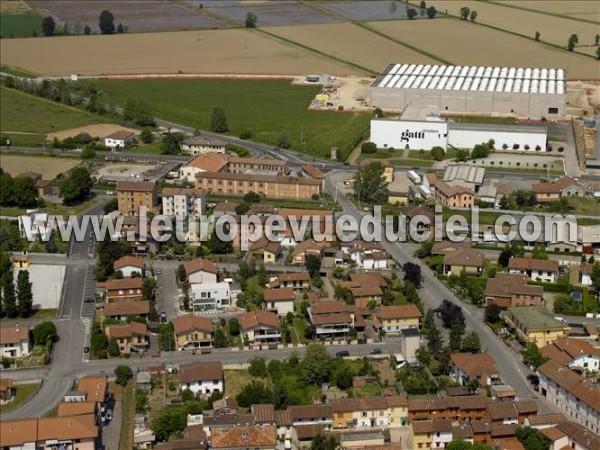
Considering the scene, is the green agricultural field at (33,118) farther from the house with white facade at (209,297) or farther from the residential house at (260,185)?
the house with white facade at (209,297)

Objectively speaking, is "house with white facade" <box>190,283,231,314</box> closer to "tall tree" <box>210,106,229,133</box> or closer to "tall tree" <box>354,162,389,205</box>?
"tall tree" <box>354,162,389,205</box>

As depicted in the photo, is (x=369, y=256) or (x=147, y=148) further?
(x=147, y=148)

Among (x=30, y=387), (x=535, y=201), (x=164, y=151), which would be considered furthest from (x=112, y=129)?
(x=30, y=387)

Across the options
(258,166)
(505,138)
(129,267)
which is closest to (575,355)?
(129,267)

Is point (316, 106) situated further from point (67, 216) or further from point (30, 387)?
point (30, 387)

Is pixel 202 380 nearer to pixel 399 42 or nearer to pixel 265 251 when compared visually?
pixel 265 251

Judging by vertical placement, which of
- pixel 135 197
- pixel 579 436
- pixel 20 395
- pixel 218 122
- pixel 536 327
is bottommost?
pixel 20 395
